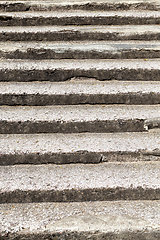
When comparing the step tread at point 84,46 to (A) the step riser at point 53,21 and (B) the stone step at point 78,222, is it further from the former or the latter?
(B) the stone step at point 78,222

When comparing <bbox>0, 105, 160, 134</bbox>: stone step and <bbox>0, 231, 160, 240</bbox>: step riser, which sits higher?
<bbox>0, 105, 160, 134</bbox>: stone step

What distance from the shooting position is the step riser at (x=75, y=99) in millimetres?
1942

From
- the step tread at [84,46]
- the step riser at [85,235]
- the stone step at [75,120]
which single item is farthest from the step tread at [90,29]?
the step riser at [85,235]

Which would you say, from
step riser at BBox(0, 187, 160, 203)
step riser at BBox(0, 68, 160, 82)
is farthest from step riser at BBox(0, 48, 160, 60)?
step riser at BBox(0, 187, 160, 203)

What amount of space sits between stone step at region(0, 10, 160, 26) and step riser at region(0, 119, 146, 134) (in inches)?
45.8

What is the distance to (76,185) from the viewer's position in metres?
1.51

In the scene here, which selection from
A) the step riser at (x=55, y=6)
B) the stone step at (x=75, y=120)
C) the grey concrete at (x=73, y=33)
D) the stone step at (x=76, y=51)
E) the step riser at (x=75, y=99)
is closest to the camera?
the stone step at (x=75, y=120)

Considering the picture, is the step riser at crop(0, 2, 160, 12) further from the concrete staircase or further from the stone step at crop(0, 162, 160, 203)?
the stone step at crop(0, 162, 160, 203)

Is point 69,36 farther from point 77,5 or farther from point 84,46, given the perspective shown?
point 77,5

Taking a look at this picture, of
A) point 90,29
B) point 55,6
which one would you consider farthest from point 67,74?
point 55,6

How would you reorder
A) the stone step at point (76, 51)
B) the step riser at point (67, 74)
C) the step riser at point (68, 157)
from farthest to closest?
1. the stone step at point (76, 51)
2. the step riser at point (67, 74)
3. the step riser at point (68, 157)

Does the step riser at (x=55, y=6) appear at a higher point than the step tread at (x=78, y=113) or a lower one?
higher

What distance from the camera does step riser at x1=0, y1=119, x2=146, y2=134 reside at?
1.80 metres

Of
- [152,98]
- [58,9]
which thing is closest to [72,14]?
[58,9]
